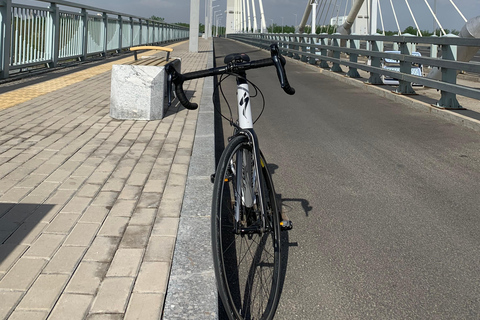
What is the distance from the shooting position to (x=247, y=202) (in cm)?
277

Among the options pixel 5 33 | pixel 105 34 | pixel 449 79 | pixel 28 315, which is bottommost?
pixel 28 315

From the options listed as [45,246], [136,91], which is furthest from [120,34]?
[45,246]

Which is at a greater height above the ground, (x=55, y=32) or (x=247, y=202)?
(x=55, y=32)

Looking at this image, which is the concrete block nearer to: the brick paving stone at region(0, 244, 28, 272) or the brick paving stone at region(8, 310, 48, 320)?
the brick paving stone at region(0, 244, 28, 272)

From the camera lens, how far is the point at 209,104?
8461mm

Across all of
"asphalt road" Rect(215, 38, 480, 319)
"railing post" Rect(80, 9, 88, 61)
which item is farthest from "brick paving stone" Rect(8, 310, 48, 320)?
"railing post" Rect(80, 9, 88, 61)

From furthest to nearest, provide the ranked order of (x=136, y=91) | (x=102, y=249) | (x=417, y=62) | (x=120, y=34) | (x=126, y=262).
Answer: (x=120, y=34) → (x=417, y=62) → (x=136, y=91) → (x=102, y=249) → (x=126, y=262)

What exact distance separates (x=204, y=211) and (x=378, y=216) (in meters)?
1.28

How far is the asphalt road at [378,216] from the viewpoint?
113 inches

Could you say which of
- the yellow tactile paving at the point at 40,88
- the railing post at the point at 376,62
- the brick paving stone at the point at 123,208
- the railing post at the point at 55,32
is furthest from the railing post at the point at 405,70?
the brick paving stone at the point at 123,208

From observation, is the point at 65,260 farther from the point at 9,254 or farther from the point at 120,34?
the point at 120,34

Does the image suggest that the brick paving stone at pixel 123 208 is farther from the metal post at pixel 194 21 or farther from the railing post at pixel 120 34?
the metal post at pixel 194 21

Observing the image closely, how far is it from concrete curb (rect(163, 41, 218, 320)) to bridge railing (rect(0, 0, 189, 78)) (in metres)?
7.00

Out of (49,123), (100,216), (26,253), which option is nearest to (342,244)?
(100,216)
